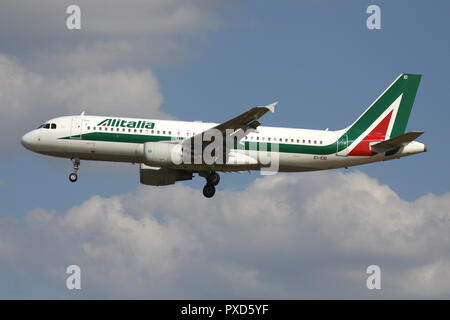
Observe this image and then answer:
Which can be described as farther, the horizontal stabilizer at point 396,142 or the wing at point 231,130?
the horizontal stabilizer at point 396,142

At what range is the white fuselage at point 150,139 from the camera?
53625 millimetres

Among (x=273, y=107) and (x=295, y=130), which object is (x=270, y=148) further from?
(x=273, y=107)

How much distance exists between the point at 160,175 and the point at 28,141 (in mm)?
8875

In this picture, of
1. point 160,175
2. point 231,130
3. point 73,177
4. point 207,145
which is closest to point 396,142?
point 231,130

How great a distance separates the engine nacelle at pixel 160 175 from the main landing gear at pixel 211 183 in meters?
1.79

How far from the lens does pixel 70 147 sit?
54.0 meters

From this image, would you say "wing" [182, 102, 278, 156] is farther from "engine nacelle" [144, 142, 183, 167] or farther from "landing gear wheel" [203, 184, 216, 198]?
"landing gear wheel" [203, 184, 216, 198]

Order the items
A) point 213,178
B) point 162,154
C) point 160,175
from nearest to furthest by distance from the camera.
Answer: point 162,154 → point 213,178 → point 160,175

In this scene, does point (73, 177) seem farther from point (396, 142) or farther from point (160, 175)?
point (396, 142)

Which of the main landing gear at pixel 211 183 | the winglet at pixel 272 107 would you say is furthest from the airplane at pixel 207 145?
the winglet at pixel 272 107

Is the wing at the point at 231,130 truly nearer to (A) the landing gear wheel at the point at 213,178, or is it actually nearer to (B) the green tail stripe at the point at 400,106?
(A) the landing gear wheel at the point at 213,178

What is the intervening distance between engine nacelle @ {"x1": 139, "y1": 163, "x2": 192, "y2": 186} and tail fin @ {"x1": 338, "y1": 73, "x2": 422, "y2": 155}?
11.0 meters

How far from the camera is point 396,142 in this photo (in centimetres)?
5491
